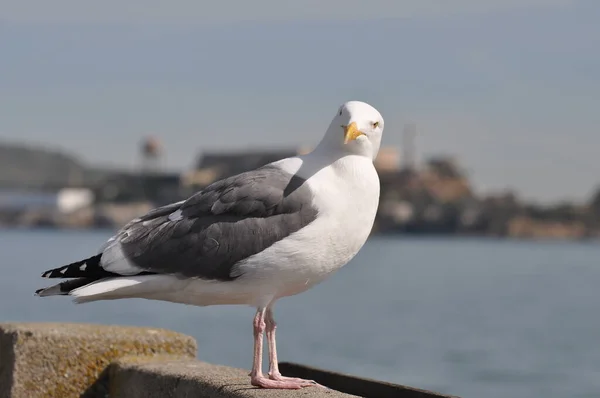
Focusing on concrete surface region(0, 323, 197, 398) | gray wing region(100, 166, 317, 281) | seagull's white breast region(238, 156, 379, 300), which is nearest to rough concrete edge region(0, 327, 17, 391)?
concrete surface region(0, 323, 197, 398)

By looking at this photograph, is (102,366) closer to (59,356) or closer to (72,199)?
(59,356)

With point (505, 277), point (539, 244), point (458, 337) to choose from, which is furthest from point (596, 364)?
point (539, 244)

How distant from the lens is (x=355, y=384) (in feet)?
16.2

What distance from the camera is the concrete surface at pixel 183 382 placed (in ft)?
14.0

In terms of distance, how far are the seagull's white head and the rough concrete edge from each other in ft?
5.65

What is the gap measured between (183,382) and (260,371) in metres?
0.43

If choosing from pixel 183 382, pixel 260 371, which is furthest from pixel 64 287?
pixel 260 371

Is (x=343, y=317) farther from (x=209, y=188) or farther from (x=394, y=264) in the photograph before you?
(x=394, y=264)

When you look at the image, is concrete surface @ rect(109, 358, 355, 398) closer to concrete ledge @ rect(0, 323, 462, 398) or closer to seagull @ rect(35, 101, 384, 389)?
concrete ledge @ rect(0, 323, 462, 398)

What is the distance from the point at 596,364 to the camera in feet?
79.8

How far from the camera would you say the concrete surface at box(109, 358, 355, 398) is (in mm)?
4270

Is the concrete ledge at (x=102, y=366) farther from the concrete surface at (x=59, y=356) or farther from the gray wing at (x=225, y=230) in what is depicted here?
the gray wing at (x=225, y=230)

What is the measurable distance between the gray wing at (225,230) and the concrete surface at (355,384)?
2.67 ft

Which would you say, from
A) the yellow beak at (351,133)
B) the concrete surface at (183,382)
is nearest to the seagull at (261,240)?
the yellow beak at (351,133)
